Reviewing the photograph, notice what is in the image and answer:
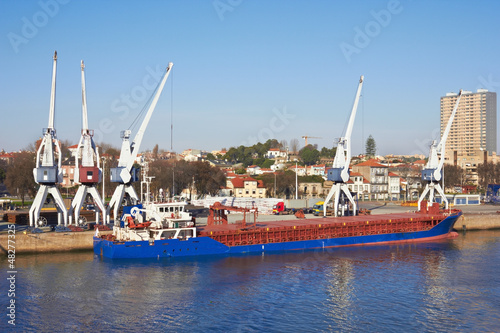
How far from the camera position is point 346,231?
150 ft

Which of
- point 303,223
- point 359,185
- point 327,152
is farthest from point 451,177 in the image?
point 327,152

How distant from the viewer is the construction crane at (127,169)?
46.5 m

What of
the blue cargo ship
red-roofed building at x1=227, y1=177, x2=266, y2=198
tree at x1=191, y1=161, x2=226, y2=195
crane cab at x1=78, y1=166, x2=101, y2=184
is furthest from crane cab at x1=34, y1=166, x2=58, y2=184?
red-roofed building at x1=227, y1=177, x2=266, y2=198

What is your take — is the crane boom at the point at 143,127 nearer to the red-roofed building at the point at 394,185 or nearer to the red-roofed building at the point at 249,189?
the red-roofed building at the point at 249,189

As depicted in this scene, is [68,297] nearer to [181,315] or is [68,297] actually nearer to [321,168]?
[181,315]

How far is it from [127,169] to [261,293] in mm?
22799

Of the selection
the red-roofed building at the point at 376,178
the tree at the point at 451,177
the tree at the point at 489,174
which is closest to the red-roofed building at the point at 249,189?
the red-roofed building at the point at 376,178

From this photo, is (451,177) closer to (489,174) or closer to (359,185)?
(489,174)

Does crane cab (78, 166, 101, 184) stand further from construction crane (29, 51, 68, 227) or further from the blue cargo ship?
the blue cargo ship

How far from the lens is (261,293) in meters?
28.7

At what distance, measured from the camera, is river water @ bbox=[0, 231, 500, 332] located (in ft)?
78.1

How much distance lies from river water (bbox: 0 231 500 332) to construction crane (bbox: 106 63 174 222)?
26.5 feet

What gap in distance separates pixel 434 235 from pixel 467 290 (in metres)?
21.1

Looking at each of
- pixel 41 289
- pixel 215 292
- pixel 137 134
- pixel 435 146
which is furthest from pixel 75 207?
pixel 435 146
